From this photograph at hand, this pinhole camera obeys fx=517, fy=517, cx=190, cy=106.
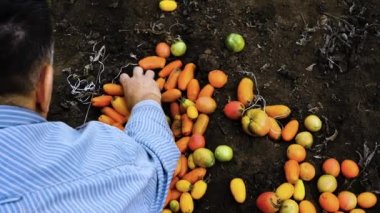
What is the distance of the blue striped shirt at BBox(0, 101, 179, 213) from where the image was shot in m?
1.54

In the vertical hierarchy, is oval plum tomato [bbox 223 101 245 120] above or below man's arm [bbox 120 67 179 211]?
below

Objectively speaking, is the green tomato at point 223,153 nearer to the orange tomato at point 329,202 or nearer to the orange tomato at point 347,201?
the orange tomato at point 329,202

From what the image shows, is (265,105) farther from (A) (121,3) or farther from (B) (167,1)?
(A) (121,3)

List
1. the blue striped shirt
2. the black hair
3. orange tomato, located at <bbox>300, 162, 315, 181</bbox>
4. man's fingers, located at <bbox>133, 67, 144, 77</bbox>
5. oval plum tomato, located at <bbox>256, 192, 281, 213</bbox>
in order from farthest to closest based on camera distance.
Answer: man's fingers, located at <bbox>133, 67, 144, 77</bbox> → orange tomato, located at <bbox>300, 162, 315, 181</bbox> → oval plum tomato, located at <bbox>256, 192, 281, 213</bbox> → the black hair → the blue striped shirt

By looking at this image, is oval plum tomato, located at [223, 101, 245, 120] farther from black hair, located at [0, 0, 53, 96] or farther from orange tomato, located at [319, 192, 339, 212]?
black hair, located at [0, 0, 53, 96]

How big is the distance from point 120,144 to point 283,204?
4.19 ft

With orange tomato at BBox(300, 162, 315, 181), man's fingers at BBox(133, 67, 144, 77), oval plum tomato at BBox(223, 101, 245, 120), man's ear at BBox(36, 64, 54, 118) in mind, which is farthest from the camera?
man's fingers at BBox(133, 67, 144, 77)

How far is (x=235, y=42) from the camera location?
3504mm

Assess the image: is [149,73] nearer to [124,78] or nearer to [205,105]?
[124,78]

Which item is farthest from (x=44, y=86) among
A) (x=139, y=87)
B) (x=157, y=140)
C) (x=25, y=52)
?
(x=139, y=87)

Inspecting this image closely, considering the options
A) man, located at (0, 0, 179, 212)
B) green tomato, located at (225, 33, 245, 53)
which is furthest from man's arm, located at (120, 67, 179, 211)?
green tomato, located at (225, 33, 245, 53)

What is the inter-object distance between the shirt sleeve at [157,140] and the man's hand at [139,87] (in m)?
0.28

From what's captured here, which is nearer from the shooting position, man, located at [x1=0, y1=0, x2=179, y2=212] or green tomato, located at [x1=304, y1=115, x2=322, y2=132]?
man, located at [x1=0, y1=0, x2=179, y2=212]

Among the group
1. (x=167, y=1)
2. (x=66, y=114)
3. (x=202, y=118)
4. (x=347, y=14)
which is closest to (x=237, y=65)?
(x=202, y=118)
